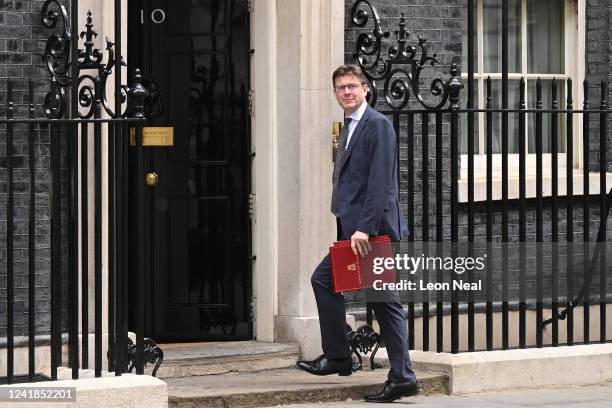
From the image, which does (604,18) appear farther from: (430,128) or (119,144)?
(119,144)

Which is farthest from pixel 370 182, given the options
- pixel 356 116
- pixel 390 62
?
pixel 390 62

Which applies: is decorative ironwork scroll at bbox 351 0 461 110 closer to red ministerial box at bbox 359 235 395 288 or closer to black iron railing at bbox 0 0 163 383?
red ministerial box at bbox 359 235 395 288

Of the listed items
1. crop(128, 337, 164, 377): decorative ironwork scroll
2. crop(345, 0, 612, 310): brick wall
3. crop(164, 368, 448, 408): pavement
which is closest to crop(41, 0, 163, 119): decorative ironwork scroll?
crop(128, 337, 164, 377): decorative ironwork scroll

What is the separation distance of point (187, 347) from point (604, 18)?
4233 mm

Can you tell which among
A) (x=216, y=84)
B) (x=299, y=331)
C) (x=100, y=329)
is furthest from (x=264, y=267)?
(x=100, y=329)

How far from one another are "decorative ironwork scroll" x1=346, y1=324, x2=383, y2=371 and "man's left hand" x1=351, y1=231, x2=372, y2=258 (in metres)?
1.26

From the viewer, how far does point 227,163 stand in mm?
10078

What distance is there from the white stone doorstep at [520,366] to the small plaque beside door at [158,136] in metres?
1.98

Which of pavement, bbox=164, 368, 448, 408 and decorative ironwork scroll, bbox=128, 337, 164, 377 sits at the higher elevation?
decorative ironwork scroll, bbox=128, 337, 164, 377

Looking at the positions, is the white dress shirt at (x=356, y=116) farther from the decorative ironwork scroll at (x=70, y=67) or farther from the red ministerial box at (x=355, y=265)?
Result: the decorative ironwork scroll at (x=70, y=67)

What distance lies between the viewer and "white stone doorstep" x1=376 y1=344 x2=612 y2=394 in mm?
9117

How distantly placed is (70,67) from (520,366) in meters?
3.34

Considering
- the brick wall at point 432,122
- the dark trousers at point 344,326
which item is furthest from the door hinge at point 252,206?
the dark trousers at point 344,326

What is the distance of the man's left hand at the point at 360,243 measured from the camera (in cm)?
826
